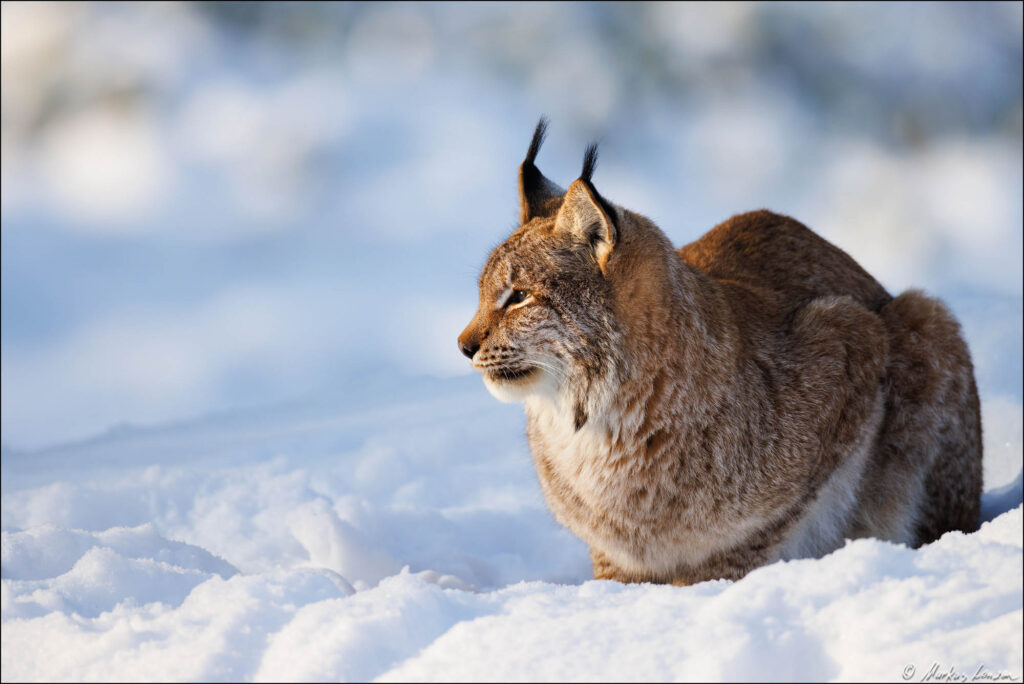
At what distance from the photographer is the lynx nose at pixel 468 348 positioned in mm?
3320

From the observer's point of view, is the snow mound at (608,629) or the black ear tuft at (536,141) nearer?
the snow mound at (608,629)

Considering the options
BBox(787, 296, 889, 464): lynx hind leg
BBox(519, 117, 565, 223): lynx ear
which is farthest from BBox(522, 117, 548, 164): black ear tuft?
BBox(787, 296, 889, 464): lynx hind leg

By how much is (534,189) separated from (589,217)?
0.63m


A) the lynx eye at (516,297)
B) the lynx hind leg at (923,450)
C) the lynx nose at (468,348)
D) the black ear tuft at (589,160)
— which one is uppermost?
the black ear tuft at (589,160)

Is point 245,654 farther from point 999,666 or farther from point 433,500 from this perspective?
point 433,500

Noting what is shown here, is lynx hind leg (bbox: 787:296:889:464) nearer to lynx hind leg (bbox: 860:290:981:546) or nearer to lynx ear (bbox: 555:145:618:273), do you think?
lynx hind leg (bbox: 860:290:981:546)

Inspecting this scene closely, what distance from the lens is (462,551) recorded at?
4.78 m

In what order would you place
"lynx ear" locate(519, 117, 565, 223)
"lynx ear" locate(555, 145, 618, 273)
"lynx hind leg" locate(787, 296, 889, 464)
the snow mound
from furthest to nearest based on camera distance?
1. "lynx ear" locate(519, 117, 565, 223)
2. "lynx hind leg" locate(787, 296, 889, 464)
3. "lynx ear" locate(555, 145, 618, 273)
4. the snow mound

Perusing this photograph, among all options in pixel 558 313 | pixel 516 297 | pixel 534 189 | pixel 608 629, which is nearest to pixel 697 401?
pixel 558 313

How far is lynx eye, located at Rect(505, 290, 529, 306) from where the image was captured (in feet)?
11.0

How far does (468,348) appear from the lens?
3.33 metres

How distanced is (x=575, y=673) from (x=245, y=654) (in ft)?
2.58

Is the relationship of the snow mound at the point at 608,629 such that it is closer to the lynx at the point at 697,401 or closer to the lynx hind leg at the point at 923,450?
the lynx at the point at 697,401

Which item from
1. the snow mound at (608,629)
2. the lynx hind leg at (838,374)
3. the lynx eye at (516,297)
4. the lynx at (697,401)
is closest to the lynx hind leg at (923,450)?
the lynx at (697,401)
